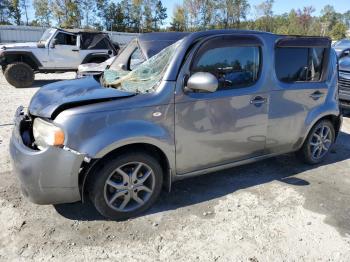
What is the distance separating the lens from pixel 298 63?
437 centimetres

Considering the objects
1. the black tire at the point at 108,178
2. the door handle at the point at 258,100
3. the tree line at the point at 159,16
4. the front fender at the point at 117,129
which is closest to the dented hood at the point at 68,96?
the front fender at the point at 117,129

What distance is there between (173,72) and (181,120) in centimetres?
→ 47

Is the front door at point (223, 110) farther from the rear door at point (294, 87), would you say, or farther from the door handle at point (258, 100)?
the rear door at point (294, 87)

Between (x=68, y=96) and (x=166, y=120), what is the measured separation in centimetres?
96

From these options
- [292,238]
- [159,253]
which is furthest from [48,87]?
[292,238]

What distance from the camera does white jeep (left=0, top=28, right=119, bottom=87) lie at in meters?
11.2

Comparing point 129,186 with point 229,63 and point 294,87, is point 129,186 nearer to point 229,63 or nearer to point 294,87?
point 229,63

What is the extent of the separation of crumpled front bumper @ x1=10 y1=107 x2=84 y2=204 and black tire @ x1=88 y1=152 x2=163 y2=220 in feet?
0.52

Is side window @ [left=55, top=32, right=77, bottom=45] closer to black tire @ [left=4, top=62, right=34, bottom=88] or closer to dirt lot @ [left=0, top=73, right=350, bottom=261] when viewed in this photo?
black tire @ [left=4, top=62, right=34, bottom=88]

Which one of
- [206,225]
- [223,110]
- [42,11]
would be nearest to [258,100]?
[223,110]

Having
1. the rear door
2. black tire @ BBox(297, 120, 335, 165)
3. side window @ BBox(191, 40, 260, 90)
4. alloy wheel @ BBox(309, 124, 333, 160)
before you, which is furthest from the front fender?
alloy wheel @ BBox(309, 124, 333, 160)

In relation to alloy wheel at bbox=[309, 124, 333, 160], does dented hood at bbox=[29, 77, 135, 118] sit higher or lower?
higher

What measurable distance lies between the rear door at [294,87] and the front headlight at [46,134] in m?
2.36

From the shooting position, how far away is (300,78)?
438cm
